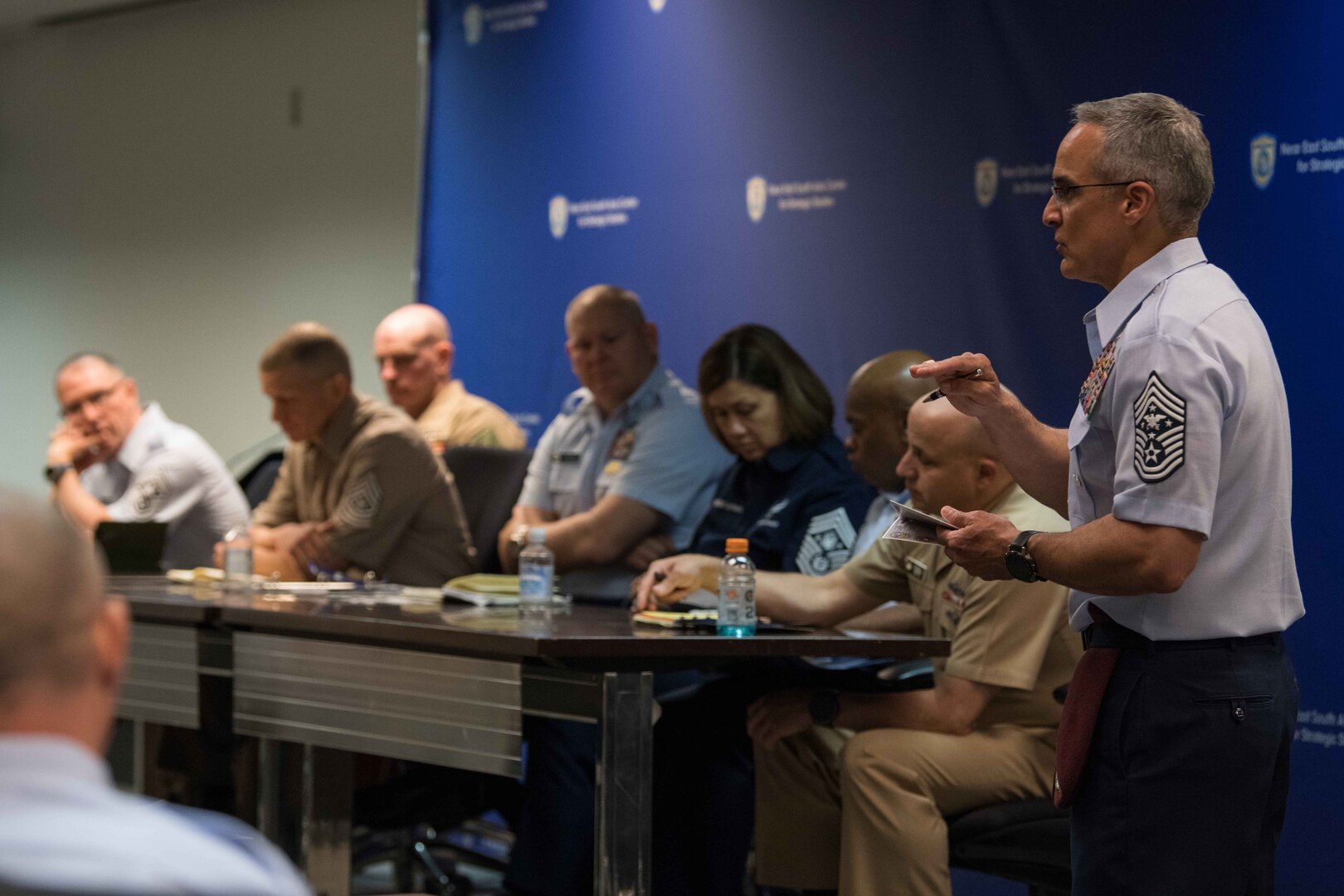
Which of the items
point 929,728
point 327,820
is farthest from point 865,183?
point 327,820

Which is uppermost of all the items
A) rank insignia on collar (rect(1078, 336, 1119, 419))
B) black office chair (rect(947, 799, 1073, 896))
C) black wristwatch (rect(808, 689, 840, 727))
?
rank insignia on collar (rect(1078, 336, 1119, 419))

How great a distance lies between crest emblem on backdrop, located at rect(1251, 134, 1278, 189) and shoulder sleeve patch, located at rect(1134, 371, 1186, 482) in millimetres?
1952

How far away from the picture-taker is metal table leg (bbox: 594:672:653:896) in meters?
2.64

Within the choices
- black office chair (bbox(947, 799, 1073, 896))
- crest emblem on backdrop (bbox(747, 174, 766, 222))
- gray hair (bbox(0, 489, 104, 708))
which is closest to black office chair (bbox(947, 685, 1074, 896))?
black office chair (bbox(947, 799, 1073, 896))

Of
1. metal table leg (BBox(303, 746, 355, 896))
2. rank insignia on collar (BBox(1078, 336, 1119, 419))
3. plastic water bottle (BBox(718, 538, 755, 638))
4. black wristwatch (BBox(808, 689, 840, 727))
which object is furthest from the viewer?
metal table leg (BBox(303, 746, 355, 896))

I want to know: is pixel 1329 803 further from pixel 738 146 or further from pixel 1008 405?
pixel 738 146

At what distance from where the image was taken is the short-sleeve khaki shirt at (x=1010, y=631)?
2811 mm

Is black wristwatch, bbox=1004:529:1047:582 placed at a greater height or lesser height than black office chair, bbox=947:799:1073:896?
greater

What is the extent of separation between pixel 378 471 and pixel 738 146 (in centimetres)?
154

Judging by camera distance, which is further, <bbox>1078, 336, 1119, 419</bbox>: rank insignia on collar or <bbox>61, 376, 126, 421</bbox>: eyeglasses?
<bbox>61, 376, 126, 421</bbox>: eyeglasses

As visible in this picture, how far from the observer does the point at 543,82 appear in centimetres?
542

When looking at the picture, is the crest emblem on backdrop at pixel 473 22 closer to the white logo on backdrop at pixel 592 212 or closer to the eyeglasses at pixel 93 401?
the white logo on backdrop at pixel 592 212

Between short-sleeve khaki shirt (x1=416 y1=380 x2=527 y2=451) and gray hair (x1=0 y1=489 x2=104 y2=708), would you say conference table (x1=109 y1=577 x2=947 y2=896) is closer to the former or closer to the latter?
short-sleeve khaki shirt (x1=416 y1=380 x2=527 y2=451)

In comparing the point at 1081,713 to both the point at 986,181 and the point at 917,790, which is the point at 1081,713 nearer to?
the point at 917,790
